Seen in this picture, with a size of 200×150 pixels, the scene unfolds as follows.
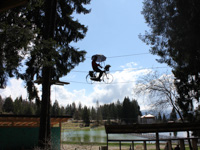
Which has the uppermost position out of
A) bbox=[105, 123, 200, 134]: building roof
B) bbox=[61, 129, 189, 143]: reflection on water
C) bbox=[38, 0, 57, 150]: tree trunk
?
bbox=[38, 0, 57, 150]: tree trunk

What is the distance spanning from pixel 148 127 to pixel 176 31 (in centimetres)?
481

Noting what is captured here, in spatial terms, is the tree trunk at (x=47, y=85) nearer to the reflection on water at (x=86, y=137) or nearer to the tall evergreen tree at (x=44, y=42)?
the tall evergreen tree at (x=44, y=42)

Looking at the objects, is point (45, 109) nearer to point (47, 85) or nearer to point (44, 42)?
point (47, 85)

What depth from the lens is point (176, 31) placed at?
27.1 ft

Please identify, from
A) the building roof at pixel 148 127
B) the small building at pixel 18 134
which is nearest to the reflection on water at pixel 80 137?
the building roof at pixel 148 127

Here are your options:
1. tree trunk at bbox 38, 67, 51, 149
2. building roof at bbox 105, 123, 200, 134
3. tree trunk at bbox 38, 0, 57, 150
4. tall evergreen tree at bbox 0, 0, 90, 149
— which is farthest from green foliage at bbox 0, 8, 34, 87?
building roof at bbox 105, 123, 200, 134

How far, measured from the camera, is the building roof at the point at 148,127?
9102 mm

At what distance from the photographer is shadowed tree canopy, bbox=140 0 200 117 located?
7.77m

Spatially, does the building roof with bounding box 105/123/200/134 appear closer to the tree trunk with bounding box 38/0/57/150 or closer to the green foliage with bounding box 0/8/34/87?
the tree trunk with bounding box 38/0/57/150

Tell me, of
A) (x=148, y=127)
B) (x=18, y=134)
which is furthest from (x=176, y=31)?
(x=18, y=134)

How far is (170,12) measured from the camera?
8.50m

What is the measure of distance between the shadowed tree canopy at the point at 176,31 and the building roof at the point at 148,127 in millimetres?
2465

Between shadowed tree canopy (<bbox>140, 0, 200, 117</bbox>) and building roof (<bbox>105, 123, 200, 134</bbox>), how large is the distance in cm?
247

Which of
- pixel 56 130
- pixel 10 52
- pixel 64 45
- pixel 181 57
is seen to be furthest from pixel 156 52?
pixel 56 130
